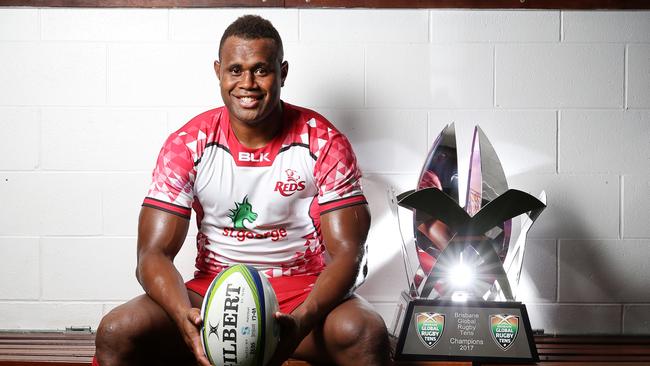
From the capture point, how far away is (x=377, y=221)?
2312 mm

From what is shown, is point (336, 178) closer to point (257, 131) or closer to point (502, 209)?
point (257, 131)

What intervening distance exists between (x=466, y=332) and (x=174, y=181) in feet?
2.72

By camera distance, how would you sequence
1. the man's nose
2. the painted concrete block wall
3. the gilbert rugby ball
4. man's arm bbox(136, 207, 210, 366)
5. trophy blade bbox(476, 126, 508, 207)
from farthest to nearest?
the painted concrete block wall
trophy blade bbox(476, 126, 508, 207)
the man's nose
man's arm bbox(136, 207, 210, 366)
the gilbert rugby ball

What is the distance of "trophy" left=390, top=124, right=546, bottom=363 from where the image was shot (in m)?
1.82

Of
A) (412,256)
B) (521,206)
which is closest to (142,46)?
(412,256)

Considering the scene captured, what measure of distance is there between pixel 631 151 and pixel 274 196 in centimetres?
121

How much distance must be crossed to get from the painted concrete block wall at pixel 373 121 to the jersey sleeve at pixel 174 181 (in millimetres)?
478

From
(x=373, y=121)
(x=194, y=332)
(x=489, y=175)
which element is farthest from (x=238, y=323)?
(x=373, y=121)

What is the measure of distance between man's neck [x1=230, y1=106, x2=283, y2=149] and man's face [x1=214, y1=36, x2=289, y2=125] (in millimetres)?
43

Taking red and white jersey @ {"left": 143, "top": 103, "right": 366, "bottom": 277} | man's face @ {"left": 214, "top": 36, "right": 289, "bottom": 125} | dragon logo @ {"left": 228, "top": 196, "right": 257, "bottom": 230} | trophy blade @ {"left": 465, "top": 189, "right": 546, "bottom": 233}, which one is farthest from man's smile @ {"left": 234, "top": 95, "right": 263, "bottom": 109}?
trophy blade @ {"left": 465, "top": 189, "right": 546, "bottom": 233}

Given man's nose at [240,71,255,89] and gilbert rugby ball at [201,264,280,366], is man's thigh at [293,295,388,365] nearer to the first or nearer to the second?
gilbert rugby ball at [201,264,280,366]

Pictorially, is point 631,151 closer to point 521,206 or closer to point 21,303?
point 521,206

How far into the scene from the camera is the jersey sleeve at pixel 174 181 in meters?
1.78

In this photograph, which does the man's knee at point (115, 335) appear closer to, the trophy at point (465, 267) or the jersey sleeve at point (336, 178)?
the jersey sleeve at point (336, 178)
